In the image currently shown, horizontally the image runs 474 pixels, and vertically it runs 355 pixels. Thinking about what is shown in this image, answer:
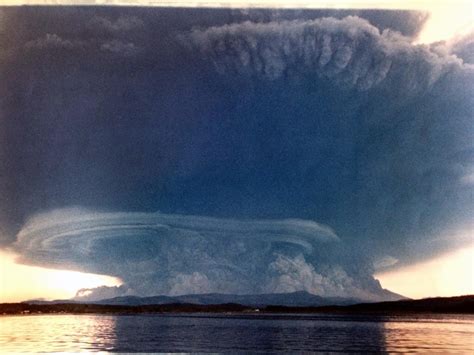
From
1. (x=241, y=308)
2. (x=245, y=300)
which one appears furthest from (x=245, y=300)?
(x=241, y=308)

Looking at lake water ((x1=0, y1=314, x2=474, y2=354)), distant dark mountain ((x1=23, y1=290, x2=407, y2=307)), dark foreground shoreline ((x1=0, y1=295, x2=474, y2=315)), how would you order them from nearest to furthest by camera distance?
lake water ((x1=0, y1=314, x2=474, y2=354))
dark foreground shoreline ((x1=0, y1=295, x2=474, y2=315))
distant dark mountain ((x1=23, y1=290, x2=407, y2=307))

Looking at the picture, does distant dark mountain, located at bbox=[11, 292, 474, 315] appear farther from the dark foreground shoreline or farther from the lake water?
the lake water

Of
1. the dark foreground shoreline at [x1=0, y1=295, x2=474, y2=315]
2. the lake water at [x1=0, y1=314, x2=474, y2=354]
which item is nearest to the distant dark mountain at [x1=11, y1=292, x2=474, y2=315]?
the dark foreground shoreline at [x1=0, y1=295, x2=474, y2=315]

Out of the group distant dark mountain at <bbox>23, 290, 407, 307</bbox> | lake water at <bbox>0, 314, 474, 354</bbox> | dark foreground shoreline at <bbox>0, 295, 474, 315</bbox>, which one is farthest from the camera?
distant dark mountain at <bbox>23, 290, 407, 307</bbox>

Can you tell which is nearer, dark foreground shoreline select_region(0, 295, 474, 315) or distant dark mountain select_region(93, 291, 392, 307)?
dark foreground shoreline select_region(0, 295, 474, 315)

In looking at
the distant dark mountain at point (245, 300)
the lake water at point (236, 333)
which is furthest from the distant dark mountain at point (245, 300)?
the lake water at point (236, 333)

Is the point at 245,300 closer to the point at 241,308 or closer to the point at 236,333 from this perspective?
the point at 241,308

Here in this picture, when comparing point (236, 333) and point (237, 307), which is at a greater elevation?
point (237, 307)
